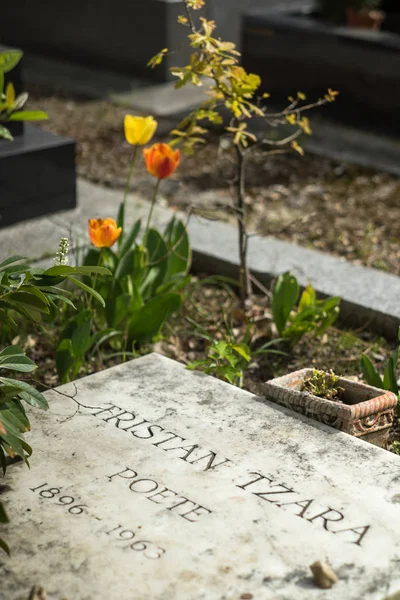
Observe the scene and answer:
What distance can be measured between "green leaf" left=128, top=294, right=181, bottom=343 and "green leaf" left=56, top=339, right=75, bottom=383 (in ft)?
1.17

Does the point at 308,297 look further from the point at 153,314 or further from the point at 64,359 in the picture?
the point at 64,359

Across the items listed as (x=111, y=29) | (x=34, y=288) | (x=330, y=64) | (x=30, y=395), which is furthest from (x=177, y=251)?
(x=111, y=29)

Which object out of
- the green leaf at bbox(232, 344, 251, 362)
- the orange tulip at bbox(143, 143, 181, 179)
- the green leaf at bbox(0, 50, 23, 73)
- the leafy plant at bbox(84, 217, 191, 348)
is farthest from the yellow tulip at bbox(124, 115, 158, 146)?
Answer: the green leaf at bbox(232, 344, 251, 362)

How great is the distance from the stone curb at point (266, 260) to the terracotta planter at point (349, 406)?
0.90 meters

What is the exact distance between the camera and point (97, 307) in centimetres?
354

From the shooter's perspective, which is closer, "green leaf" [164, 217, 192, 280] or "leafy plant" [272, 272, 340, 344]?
"leafy plant" [272, 272, 340, 344]

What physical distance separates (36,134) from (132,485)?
8.42 ft

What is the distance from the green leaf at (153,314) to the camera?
3445 millimetres

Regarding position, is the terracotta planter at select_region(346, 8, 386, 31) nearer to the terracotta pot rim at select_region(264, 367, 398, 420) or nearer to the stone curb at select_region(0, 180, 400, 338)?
the stone curb at select_region(0, 180, 400, 338)

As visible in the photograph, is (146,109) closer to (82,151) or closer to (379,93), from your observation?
(82,151)

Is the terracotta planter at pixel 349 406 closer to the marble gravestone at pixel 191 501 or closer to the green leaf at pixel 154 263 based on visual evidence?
the marble gravestone at pixel 191 501

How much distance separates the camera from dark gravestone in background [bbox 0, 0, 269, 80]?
7.64m

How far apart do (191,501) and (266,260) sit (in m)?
1.99

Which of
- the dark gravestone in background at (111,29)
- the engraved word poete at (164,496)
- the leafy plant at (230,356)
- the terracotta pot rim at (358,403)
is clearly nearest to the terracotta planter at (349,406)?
the terracotta pot rim at (358,403)
